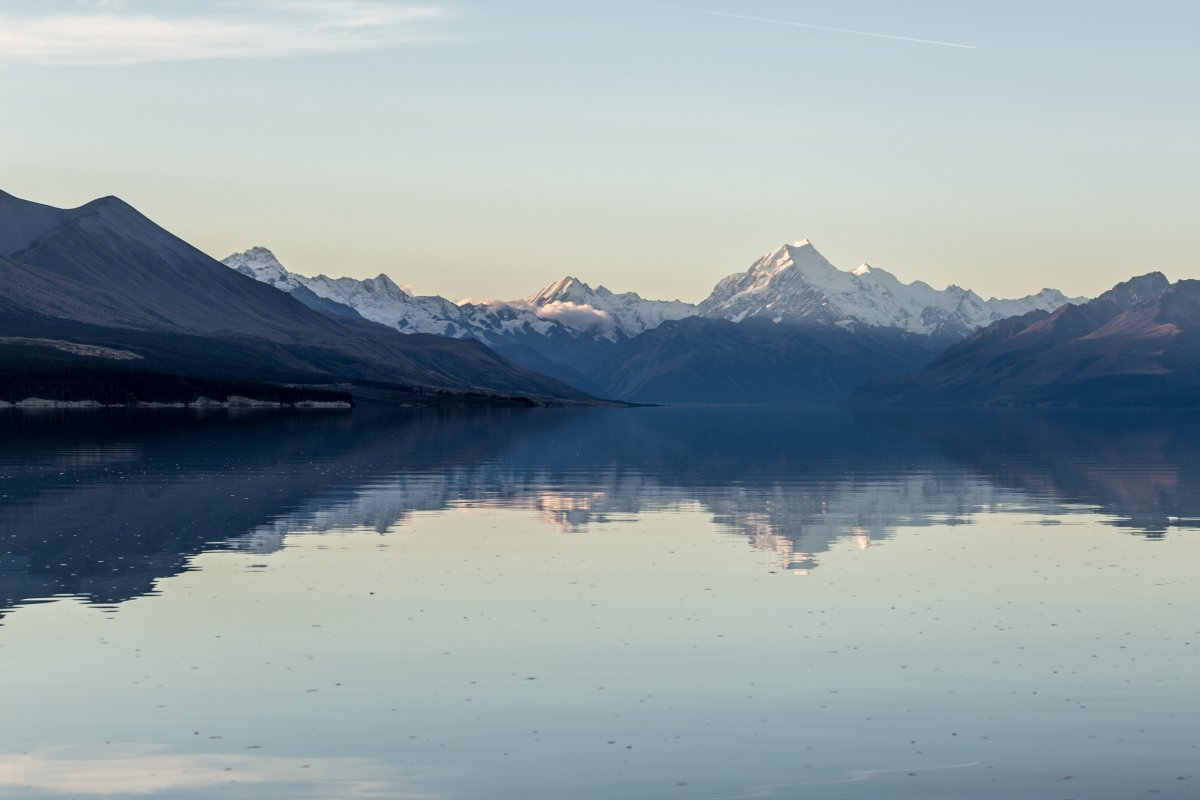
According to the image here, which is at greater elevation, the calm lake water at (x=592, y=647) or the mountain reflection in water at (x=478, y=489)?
the mountain reflection in water at (x=478, y=489)

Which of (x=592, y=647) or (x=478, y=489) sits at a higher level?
(x=478, y=489)

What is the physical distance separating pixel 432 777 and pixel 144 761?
5.34 meters

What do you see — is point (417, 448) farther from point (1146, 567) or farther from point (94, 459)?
point (1146, 567)

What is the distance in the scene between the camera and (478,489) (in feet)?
296

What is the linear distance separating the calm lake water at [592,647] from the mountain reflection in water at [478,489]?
1.59ft

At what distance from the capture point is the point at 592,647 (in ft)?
128

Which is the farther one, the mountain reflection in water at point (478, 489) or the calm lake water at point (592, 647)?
the mountain reflection in water at point (478, 489)

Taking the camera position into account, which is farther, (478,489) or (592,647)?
(478,489)

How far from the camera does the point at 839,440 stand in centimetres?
18438

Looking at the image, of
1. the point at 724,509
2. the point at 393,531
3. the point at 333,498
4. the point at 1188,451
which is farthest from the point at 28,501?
the point at 1188,451

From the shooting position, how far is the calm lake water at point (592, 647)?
1103 inches

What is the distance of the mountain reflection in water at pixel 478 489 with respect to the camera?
5938 centimetres

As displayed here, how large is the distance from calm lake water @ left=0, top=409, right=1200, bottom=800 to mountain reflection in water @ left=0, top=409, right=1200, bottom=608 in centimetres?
49

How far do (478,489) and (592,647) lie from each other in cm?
5185
